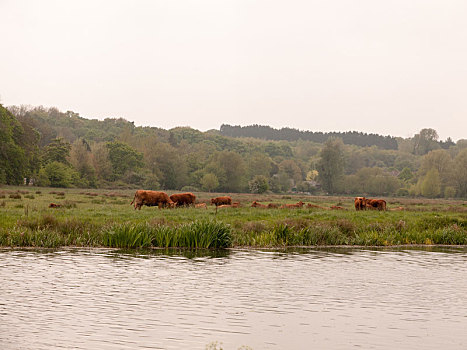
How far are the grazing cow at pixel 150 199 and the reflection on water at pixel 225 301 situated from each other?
67.1ft

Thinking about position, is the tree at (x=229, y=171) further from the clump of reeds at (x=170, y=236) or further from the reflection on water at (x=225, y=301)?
the reflection on water at (x=225, y=301)

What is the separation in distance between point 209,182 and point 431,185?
59982mm

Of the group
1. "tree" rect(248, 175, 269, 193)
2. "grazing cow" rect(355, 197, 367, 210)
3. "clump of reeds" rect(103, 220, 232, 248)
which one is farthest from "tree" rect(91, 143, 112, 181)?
"clump of reeds" rect(103, 220, 232, 248)

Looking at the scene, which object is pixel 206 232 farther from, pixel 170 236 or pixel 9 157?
pixel 9 157

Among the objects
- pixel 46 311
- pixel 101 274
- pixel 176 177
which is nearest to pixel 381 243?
pixel 101 274

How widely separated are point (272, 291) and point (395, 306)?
326 cm

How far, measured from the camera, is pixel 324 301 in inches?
531

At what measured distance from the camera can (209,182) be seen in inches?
5266


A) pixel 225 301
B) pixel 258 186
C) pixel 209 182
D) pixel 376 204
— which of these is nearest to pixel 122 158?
Answer: pixel 209 182

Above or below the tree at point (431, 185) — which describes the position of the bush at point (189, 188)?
below

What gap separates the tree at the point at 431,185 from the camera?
470ft

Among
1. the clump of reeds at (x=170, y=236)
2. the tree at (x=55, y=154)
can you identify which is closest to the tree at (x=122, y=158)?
the tree at (x=55, y=154)

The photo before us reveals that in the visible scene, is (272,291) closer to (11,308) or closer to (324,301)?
(324,301)

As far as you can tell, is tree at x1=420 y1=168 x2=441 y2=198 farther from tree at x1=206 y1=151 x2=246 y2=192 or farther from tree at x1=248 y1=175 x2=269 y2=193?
tree at x1=206 y1=151 x2=246 y2=192
